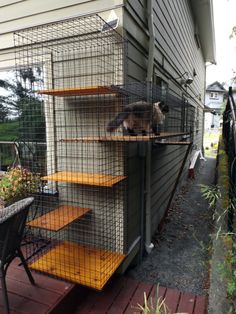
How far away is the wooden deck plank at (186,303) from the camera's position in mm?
2217

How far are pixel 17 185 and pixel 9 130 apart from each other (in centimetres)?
96

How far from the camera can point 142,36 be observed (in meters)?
2.93

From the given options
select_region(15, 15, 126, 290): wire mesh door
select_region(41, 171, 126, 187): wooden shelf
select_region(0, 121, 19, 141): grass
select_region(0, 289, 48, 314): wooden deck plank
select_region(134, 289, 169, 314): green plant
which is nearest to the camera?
select_region(134, 289, 169, 314): green plant

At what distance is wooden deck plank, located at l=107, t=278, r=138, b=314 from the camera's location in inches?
87.4

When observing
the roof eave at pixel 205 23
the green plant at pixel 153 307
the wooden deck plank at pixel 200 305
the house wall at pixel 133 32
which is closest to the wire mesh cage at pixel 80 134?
the house wall at pixel 133 32

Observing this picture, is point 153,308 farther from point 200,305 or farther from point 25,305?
point 25,305

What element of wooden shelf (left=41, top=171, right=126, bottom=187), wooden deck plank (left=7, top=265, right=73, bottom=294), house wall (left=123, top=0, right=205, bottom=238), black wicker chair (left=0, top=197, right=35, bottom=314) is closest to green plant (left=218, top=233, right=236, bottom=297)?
wooden shelf (left=41, top=171, right=126, bottom=187)

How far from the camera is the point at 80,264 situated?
2.44 metres

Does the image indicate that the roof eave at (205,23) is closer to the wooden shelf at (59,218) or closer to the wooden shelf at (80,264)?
the wooden shelf at (59,218)

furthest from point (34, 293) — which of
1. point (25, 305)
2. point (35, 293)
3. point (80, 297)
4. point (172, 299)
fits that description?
point (172, 299)

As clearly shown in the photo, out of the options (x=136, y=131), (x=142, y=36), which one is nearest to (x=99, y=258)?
(x=136, y=131)

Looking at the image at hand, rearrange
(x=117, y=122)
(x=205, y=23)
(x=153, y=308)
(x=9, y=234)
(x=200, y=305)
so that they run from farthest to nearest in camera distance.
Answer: (x=205, y=23)
(x=117, y=122)
(x=200, y=305)
(x=153, y=308)
(x=9, y=234)

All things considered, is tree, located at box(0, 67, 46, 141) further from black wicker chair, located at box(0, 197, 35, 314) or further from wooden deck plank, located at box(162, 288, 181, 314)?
wooden deck plank, located at box(162, 288, 181, 314)

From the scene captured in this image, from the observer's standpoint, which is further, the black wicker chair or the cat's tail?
the cat's tail
